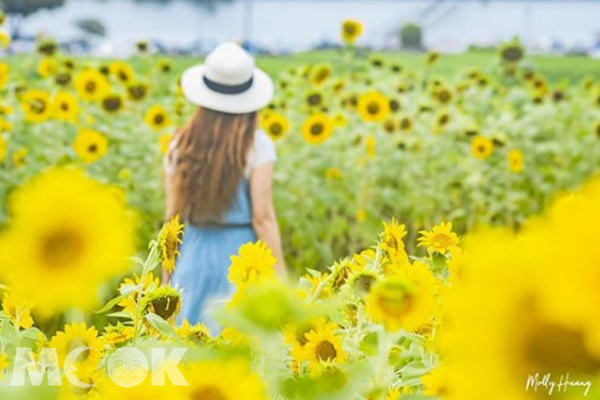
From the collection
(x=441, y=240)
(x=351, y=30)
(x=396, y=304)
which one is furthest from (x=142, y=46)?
(x=396, y=304)

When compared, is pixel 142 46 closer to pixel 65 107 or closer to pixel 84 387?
pixel 65 107

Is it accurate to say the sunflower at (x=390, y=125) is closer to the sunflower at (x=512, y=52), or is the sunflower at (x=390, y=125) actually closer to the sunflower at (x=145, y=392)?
the sunflower at (x=512, y=52)

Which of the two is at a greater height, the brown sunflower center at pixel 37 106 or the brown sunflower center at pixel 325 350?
the brown sunflower center at pixel 325 350

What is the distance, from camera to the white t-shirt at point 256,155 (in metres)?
2.54

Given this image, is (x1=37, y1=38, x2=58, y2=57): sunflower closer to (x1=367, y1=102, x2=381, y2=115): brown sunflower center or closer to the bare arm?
(x1=367, y1=102, x2=381, y2=115): brown sunflower center

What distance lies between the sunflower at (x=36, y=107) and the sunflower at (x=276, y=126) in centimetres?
66

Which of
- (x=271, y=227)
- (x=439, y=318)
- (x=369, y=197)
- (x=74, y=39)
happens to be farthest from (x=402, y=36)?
(x=439, y=318)

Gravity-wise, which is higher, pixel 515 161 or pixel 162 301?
pixel 162 301

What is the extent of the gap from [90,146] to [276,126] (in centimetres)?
57

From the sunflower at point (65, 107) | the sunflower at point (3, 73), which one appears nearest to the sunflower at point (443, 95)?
the sunflower at point (65, 107)

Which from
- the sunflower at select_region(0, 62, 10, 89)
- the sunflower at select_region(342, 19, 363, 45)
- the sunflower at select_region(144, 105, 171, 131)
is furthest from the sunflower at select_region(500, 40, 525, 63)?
the sunflower at select_region(0, 62, 10, 89)

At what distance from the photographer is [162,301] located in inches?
28.6

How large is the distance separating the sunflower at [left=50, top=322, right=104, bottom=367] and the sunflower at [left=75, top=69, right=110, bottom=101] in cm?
301

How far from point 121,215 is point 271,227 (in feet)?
6.98
